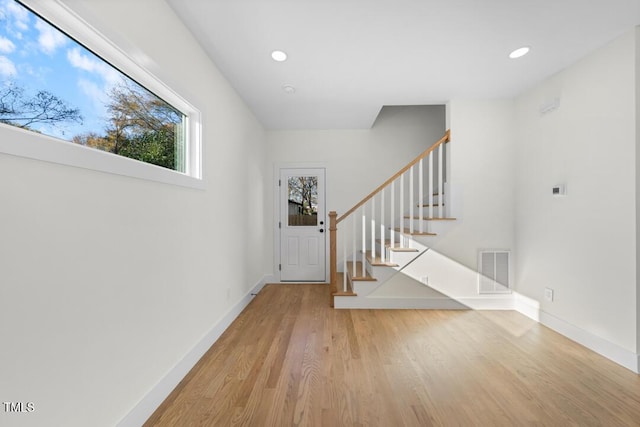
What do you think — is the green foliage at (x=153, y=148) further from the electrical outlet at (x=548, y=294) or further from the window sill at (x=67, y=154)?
the electrical outlet at (x=548, y=294)

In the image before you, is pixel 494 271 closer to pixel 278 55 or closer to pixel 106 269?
pixel 278 55

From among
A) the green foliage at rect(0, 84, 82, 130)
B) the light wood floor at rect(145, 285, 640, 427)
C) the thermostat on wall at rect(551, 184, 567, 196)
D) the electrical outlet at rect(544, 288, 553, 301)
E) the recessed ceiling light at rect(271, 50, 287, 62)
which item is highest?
the recessed ceiling light at rect(271, 50, 287, 62)

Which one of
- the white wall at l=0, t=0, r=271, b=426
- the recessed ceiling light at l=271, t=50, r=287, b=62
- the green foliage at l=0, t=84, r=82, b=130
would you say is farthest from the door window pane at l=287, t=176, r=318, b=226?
the green foliage at l=0, t=84, r=82, b=130

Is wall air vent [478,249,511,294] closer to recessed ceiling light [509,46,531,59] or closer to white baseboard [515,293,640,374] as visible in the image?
white baseboard [515,293,640,374]

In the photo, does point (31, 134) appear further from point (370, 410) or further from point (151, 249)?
point (370, 410)

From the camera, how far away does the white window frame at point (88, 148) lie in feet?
3.50

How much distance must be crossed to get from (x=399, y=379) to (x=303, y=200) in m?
3.36

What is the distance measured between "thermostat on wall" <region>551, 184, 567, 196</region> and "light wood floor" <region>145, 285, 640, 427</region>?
4.73 ft

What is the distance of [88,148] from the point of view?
4.44 feet

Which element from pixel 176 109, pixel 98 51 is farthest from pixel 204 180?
pixel 98 51

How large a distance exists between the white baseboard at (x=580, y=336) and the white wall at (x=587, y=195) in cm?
4

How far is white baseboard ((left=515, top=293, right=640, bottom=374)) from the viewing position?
2338mm

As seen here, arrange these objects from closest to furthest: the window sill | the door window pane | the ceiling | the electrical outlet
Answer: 1. the window sill
2. the ceiling
3. the electrical outlet
4. the door window pane

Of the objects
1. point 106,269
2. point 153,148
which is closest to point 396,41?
point 153,148
